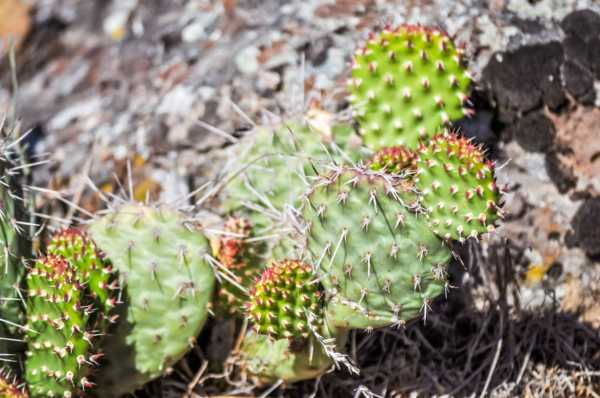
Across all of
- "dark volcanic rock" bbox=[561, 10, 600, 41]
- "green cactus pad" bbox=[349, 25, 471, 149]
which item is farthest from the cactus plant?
"dark volcanic rock" bbox=[561, 10, 600, 41]

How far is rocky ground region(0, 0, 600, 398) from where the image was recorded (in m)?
2.38

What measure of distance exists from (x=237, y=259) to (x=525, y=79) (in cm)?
115

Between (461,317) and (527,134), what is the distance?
2.14 feet

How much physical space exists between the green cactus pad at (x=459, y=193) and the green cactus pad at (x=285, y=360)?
515 mm

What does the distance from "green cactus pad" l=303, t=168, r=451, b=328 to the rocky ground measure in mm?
145

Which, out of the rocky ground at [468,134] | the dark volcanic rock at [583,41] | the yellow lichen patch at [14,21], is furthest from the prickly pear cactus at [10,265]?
the yellow lichen patch at [14,21]

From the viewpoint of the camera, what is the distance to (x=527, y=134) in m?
2.63

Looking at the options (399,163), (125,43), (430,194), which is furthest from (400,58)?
(125,43)

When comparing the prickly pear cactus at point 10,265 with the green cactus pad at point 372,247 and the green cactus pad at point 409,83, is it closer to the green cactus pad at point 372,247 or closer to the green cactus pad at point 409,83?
the green cactus pad at point 372,247

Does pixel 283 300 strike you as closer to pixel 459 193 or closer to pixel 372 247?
pixel 372 247

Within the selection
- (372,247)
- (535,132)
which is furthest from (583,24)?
(372,247)

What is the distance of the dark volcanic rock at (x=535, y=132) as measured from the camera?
2611 millimetres

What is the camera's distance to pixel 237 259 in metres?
2.27

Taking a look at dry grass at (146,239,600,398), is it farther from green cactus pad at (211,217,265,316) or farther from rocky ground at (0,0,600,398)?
green cactus pad at (211,217,265,316)
